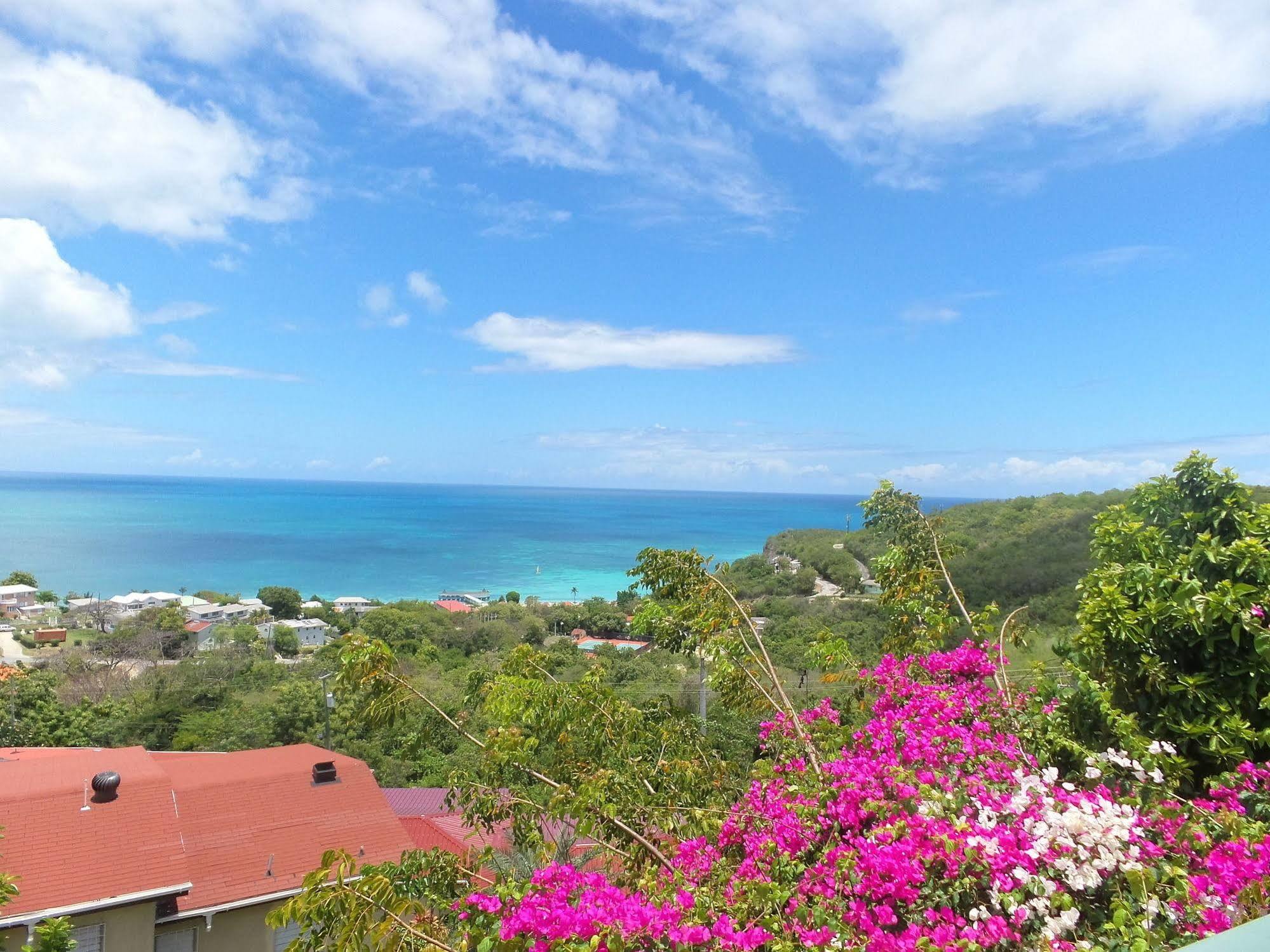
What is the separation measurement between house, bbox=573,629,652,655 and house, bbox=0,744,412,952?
63.8 ft

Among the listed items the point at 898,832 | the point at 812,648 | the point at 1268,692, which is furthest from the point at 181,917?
the point at 1268,692

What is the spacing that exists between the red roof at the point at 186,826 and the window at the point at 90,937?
0.97ft

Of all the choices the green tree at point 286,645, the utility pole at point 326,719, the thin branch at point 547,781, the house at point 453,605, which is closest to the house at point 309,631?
the green tree at point 286,645

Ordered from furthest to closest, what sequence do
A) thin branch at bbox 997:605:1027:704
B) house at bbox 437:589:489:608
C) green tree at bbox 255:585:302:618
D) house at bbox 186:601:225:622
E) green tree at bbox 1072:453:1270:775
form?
1. house at bbox 437:589:489:608
2. green tree at bbox 255:585:302:618
3. house at bbox 186:601:225:622
4. thin branch at bbox 997:605:1027:704
5. green tree at bbox 1072:453:1270:775

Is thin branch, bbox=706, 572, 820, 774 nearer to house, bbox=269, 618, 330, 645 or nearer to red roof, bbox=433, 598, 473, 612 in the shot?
house, bbox=269, 618, 330, 645

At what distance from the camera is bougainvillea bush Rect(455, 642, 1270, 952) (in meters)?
1.65

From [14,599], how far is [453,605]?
25439mm

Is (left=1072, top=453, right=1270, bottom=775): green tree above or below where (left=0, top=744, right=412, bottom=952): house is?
above

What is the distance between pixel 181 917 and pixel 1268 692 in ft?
26.1

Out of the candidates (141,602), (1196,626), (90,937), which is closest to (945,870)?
(1196,626)

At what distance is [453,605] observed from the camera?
45.8 m

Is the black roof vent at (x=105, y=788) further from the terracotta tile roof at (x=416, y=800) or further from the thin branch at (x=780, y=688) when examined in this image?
the thin branch at (x=780, y=688)

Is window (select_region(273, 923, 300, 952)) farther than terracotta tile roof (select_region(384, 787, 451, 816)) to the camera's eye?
No

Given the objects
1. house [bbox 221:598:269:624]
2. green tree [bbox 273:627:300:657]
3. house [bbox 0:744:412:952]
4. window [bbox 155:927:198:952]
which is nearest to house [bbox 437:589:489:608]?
house [bbox 221:598:269:624]
